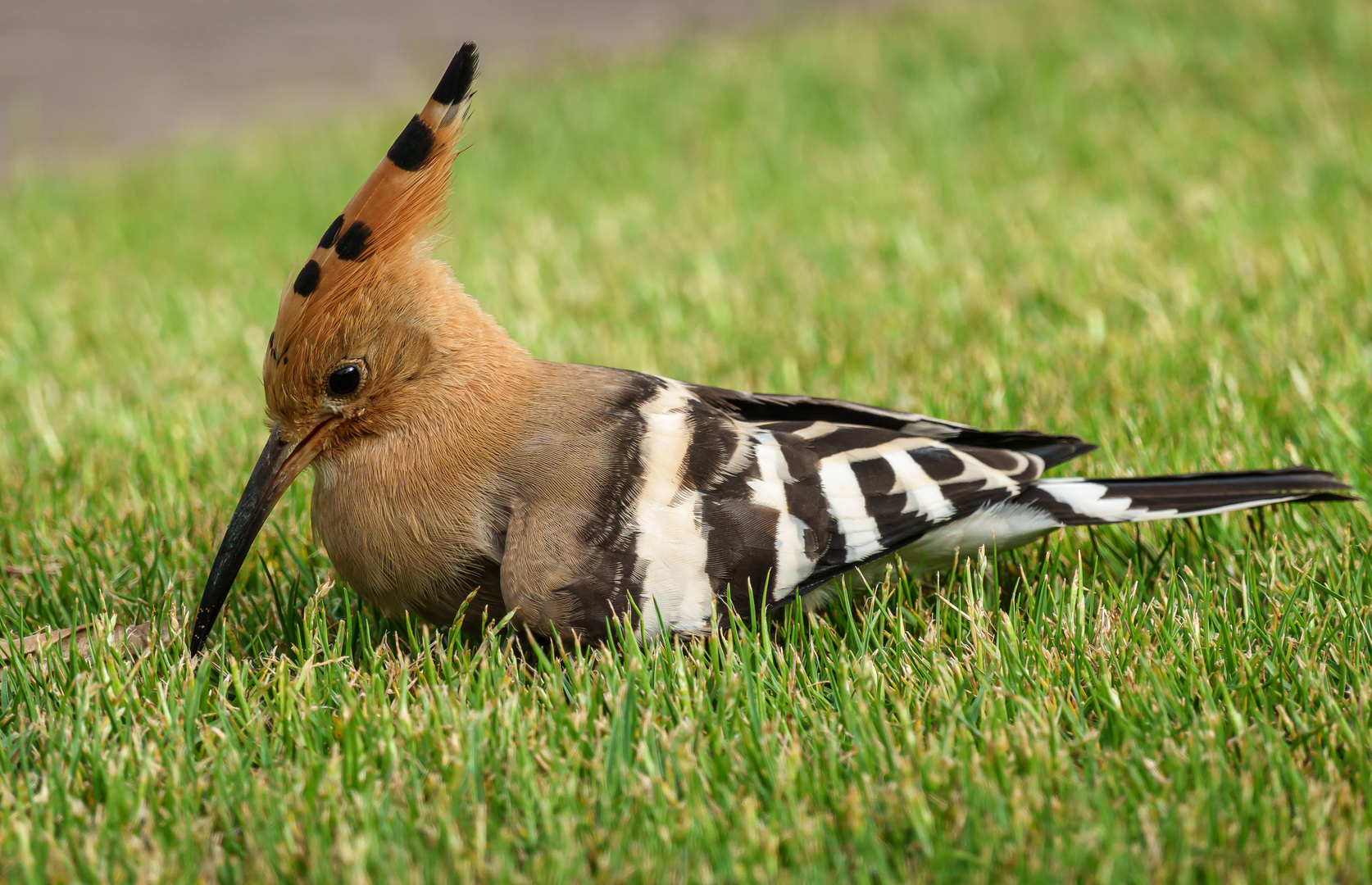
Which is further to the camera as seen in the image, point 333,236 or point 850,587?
point 850,587

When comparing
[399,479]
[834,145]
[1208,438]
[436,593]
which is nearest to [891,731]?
[436,593]

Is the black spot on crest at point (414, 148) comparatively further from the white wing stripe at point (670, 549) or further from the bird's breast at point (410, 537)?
the white wing stripe at point (670, 549)

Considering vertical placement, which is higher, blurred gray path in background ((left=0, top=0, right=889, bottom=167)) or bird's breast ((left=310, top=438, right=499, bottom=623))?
blurred gray path in background ((left=0, top=0, right=889, bottom=167))

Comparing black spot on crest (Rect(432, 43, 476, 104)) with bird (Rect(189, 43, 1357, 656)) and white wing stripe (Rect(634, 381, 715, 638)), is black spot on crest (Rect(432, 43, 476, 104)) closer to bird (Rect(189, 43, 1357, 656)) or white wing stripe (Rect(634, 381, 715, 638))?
bird (Rect(189, 43, 1357, 656))

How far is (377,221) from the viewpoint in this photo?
2.66 m

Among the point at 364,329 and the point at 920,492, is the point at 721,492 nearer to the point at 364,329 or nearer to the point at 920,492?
the point at 920,492

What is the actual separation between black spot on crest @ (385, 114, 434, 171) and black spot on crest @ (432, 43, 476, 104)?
0.07m

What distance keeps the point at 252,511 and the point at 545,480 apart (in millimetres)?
661

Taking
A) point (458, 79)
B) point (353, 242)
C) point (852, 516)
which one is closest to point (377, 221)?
point (353, 242)

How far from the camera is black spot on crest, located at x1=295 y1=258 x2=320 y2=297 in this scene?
2.61 m

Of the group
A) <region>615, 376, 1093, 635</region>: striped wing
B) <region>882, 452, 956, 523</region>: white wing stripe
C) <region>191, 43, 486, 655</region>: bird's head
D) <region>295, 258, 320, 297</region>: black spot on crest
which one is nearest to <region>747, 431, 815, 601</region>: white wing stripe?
<region>615, 376, 1093, 635</region>: striped wing

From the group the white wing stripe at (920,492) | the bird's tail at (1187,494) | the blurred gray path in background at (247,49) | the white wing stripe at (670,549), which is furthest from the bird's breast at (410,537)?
the blurred gray path in background at (247,49)

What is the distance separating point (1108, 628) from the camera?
2.45 m

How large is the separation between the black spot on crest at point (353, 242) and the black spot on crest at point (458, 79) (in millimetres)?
316
